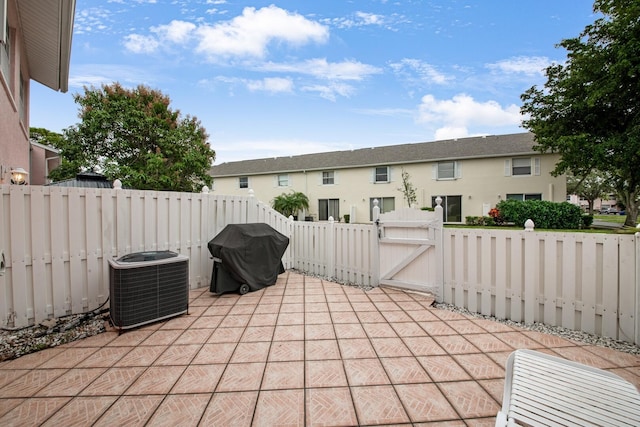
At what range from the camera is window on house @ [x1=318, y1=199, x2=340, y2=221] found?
19312 mm

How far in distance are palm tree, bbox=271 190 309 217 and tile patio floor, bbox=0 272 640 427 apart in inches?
602

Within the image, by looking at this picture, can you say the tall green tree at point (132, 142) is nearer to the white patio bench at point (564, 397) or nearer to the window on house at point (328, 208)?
the window on house at point (328, 208)

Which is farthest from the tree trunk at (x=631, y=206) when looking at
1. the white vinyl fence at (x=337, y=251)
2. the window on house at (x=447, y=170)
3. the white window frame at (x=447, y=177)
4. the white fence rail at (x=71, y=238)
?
the white fence rail at (x=71, y=238)

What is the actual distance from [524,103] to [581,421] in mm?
18229

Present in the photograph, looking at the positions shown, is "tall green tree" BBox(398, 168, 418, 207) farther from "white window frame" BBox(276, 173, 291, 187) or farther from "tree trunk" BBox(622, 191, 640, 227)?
"tree trunk" BBox(622, 191, 640, 227)

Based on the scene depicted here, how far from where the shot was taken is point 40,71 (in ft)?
22.6

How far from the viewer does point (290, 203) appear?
18891 millimetres

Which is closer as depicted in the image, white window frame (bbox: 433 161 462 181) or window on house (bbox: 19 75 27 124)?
window on house (bbox: 19 75 27 124)

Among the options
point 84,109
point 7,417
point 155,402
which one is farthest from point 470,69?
point 84,109

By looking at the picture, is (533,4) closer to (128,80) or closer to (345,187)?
(345,187)

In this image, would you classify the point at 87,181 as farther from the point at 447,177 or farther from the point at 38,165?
the point at 447,177

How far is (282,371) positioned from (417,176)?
54.0 feet

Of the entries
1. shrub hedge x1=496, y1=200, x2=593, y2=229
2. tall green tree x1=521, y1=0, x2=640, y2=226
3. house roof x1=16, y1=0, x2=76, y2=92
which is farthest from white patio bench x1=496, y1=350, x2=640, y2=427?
tall green tree x1=521, y1=0, x2=640, y2=226

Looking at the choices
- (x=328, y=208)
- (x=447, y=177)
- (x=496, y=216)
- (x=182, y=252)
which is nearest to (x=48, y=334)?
(x=182, y=252)
